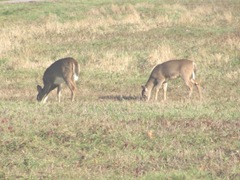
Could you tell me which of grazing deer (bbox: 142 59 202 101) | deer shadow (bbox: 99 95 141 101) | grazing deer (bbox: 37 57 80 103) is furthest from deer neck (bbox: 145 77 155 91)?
grazing deer (bbox: 37 57 80 103)

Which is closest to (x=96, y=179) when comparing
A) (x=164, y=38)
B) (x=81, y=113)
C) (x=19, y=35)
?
(x=81, y=113)

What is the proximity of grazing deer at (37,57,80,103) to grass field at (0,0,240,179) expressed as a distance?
0.41 metres

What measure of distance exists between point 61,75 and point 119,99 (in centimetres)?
194

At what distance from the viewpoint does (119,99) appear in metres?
16.9

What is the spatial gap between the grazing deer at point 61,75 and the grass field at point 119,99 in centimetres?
41

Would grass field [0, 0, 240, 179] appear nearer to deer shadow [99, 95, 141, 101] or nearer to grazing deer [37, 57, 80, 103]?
deer shadow [99, 95, 141, 101]

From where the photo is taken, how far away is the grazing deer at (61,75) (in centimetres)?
1745

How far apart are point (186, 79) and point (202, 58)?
15.3 ft

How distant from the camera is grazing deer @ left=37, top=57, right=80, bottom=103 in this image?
57.3 ft

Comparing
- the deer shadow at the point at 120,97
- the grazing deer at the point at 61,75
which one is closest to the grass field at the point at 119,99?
the deer shadow at the point at 120,97

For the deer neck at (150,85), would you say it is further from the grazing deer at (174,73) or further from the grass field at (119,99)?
the grass field at (119,99)

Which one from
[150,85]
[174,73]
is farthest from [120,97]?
[174,73]

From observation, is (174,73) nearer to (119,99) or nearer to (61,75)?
(119,99)

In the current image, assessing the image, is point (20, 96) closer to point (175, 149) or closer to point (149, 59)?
point (149, 59)
